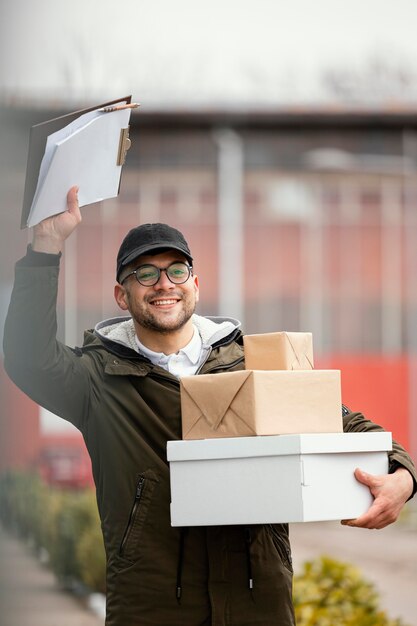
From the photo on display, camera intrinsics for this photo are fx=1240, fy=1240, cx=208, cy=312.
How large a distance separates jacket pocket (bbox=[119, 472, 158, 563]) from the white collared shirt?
243 mm

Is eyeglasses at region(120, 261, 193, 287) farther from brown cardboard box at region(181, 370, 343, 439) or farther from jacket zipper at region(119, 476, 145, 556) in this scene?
jacket zipper at region(119, 476, 145, 556)

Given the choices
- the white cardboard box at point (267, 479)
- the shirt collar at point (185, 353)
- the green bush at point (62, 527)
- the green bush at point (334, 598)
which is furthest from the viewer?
the green bush at point (62, 527)

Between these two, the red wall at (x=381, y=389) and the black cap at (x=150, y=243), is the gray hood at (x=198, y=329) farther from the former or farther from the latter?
the red wall at (x=381, y=389)

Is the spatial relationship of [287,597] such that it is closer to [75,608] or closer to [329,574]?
[329,574]

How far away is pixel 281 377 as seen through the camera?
8.13ft

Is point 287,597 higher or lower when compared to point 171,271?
lower

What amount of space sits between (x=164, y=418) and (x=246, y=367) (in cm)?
20

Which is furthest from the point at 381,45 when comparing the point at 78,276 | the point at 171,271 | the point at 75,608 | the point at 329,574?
the point at 171,271

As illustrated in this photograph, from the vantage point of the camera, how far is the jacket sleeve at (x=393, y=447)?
257 cm

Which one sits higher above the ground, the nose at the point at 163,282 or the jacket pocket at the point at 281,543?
the nose at the point at 163,282

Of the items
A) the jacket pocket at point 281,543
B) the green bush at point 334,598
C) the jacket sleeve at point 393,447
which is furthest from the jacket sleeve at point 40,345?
the green bush at point 334,598

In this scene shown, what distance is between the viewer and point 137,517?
2.51 metres

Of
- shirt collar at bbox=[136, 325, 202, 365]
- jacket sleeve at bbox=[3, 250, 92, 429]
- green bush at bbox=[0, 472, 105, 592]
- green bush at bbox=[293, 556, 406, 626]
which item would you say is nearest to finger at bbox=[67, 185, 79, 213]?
jacket sleeve at bbox=[3, 250, 92, 429]

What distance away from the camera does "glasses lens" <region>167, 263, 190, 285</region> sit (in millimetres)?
2578
